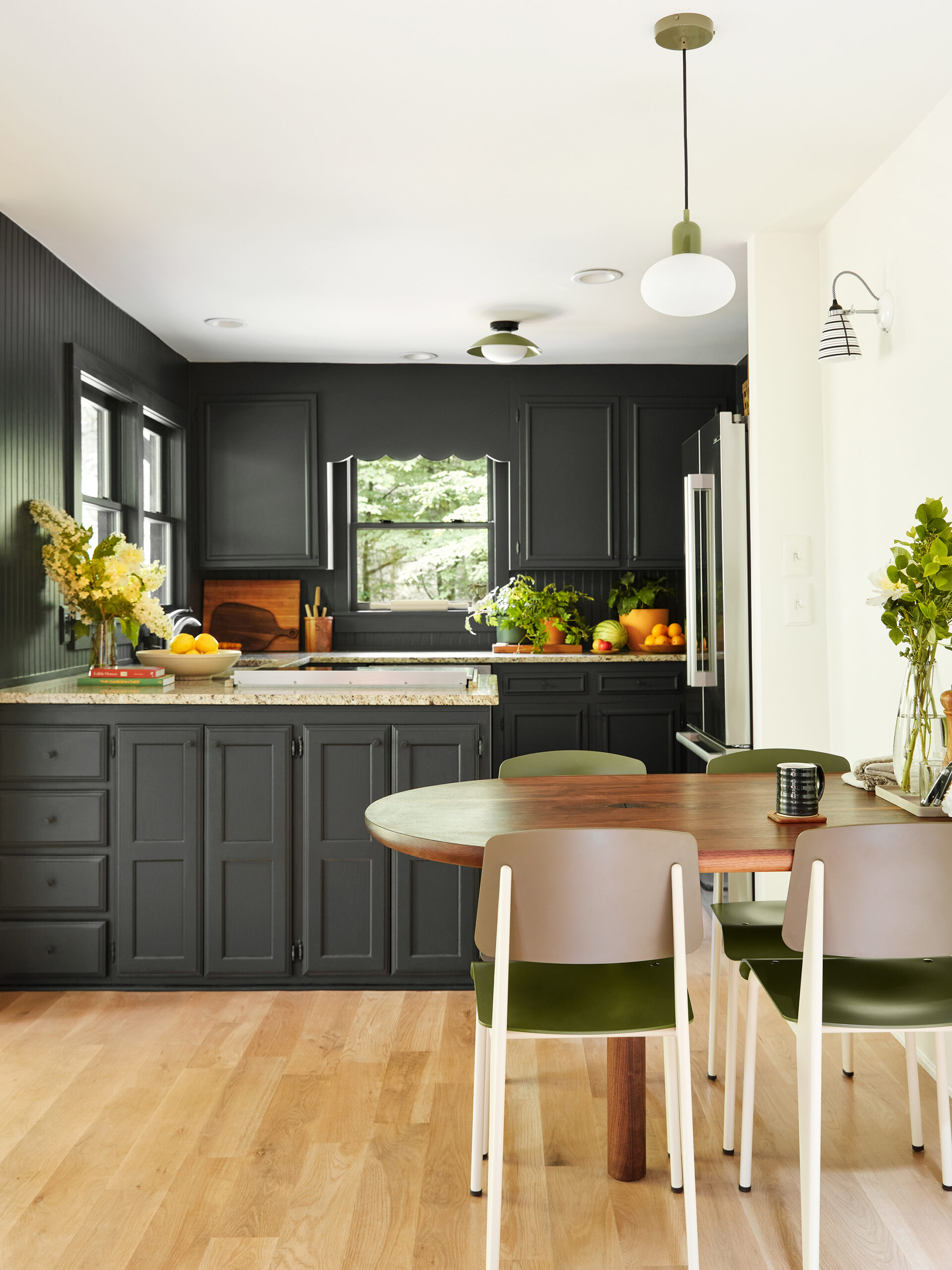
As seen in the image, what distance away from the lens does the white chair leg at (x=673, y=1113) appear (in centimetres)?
203

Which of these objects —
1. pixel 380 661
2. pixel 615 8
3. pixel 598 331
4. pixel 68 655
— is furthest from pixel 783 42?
pixel 380 661

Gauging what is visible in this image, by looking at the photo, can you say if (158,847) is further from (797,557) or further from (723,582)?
(797,557)

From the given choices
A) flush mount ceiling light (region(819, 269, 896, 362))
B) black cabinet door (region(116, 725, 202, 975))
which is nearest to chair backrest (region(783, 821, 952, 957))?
flush mount ceiling light (region(819, 269, 896, 362))

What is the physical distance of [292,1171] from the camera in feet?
7.28

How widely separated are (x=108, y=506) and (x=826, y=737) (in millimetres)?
3103

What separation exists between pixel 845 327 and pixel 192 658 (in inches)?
100

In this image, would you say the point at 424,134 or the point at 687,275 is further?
the point at 424,134

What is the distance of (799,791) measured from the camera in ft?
6.88

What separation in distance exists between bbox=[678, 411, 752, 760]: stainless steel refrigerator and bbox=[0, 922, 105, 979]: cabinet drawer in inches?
92.5

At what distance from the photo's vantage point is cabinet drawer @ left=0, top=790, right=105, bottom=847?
3320mm

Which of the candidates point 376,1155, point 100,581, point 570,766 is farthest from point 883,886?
point 100,581

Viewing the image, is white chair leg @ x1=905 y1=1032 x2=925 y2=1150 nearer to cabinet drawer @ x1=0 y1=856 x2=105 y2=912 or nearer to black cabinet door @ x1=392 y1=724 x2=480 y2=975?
black cabinet door @ x1=392 y1=724 x2=480 y2=975

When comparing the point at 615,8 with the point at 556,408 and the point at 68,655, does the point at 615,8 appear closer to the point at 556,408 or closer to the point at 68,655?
the point at 68,655

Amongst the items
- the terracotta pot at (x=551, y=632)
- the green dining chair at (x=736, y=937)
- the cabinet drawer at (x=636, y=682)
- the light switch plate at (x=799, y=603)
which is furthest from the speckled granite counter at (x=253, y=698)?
the terracotta pot at (x=551, y=632)
